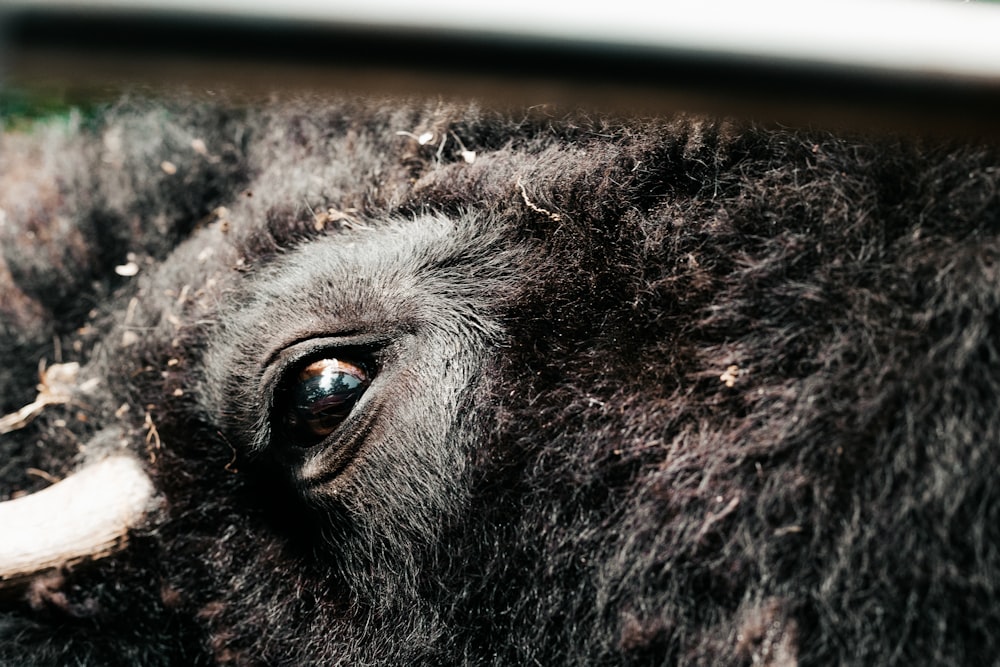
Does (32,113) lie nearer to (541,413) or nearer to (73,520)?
(73,520)

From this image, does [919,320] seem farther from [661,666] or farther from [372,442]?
[372,442]

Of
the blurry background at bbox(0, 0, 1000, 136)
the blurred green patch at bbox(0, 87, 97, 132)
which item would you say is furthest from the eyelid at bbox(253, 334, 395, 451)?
the blurred green patch at bbox(0, 87, 97, 132)

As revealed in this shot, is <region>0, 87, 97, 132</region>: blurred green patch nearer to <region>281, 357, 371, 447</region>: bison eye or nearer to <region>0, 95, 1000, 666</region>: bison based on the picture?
<region>0, 95, 1000, 666</region>: bison

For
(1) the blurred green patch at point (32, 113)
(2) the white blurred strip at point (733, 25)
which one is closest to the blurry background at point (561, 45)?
(2) the white blurred strip at point (733, 25)

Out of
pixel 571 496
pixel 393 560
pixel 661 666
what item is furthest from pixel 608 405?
pixel 393 560

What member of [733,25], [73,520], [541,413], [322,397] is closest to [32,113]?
[73,520]

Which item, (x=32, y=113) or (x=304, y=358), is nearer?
(x=304, y=358)

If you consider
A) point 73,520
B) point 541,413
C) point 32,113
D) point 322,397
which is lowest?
point 73,520
